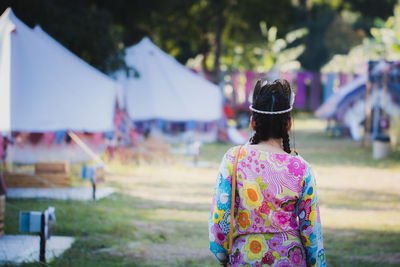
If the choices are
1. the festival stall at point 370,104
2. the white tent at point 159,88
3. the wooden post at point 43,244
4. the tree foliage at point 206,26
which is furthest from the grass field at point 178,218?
the festival stall at point 370,104

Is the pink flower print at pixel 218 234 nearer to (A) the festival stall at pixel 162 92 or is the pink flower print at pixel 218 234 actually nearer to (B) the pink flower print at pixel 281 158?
(B) the pink flower print at pixel 281 158

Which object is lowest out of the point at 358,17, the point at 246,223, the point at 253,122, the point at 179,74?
the point at 246,223

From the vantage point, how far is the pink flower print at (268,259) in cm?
280

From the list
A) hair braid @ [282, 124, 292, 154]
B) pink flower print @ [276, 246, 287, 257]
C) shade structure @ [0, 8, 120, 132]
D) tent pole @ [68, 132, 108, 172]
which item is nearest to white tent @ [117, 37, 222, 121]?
shade structure @ [0, 8, 120, 132]

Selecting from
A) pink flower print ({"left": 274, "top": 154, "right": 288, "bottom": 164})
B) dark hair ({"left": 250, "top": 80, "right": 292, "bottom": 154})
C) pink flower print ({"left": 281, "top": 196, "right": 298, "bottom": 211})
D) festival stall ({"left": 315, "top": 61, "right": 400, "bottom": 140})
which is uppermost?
festival stall ({"left": 315, "top": 61, "right": 400, "bottom": 140})

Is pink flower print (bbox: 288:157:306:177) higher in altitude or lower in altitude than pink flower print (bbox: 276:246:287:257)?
higher

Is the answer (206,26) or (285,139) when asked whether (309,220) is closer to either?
(285,139)

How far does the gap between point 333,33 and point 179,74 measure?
28.9m

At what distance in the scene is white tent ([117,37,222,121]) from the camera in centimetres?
1848

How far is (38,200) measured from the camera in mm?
8391

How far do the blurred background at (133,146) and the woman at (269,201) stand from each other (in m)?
0.22

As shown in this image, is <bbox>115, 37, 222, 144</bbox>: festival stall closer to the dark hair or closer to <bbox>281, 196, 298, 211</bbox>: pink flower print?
the dark hair

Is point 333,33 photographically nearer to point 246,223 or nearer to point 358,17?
point 358,17

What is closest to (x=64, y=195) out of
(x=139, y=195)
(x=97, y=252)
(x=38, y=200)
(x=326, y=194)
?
(x=38, y=200)
